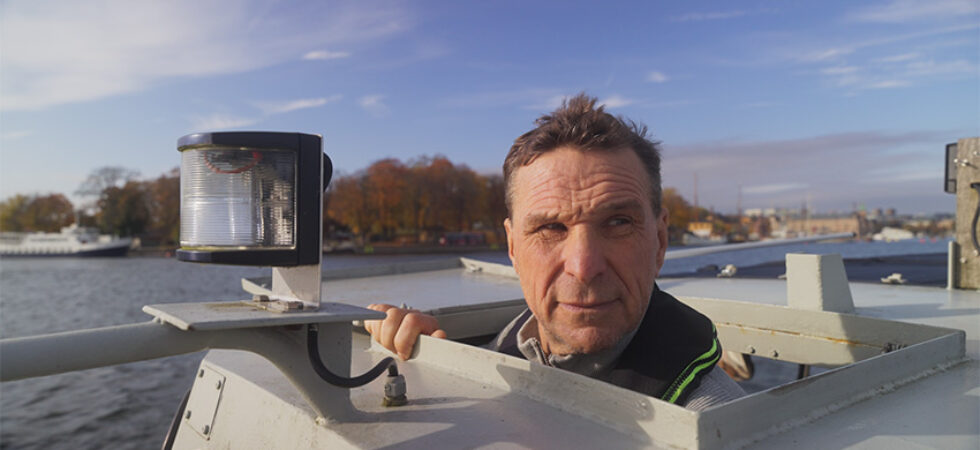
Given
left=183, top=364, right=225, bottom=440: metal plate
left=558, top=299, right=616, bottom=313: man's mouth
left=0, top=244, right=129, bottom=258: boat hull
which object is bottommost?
left=0, top=244, right=129, bottom=258: boat hull

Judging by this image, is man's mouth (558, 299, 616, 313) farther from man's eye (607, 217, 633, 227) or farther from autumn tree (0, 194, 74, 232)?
autumn tree (0, 194, 74, 232)

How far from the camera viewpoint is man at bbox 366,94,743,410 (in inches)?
72.1

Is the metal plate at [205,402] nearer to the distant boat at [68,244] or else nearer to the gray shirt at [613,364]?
the gray shirt at [613,364]

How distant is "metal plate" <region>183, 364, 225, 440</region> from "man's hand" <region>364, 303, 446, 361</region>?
66 centimetres

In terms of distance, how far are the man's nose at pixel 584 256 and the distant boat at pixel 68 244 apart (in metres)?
77.4

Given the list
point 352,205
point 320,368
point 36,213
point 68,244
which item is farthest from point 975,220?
point 36,213

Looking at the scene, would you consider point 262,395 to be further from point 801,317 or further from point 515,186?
point 801,317

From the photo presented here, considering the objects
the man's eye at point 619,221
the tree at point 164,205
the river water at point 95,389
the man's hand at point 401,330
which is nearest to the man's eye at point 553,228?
the man's eye at point 619,221

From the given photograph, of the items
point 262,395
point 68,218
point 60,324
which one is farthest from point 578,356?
point 68,218

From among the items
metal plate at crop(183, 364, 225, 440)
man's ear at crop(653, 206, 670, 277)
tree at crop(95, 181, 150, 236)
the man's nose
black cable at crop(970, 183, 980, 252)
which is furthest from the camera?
tree at crop(95, 181, 150, 236)

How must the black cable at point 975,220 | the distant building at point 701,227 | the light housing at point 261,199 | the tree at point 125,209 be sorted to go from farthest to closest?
the distant building at point 701,227 → the tree at point 125,209 → the black cable at point 975,220 → the light housing at point 261,199

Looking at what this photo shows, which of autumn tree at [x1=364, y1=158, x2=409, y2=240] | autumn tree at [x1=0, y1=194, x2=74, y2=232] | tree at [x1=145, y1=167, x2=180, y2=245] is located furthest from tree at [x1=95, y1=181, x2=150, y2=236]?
autumn tree at [x1=364, y1=158, x2=409, y2=240]

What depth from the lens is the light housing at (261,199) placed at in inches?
60.2

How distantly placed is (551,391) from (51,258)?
83.1 m
